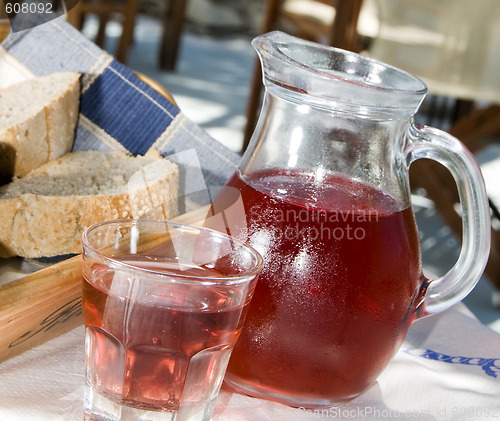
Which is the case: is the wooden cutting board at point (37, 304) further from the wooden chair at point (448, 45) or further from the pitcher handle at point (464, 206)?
the wooden chair at point (448, 45)

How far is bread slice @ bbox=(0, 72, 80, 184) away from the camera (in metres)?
0.81

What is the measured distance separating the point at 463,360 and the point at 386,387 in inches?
4.2

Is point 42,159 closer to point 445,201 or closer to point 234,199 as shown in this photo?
point 234,199

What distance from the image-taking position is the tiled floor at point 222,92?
212cm

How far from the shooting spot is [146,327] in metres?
0.39

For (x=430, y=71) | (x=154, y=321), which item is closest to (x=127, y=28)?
(x=430, y=71)

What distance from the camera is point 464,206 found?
0.50 m

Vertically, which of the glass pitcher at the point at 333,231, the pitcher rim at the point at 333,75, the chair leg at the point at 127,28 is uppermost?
the pitcher rim at the point at 333,75

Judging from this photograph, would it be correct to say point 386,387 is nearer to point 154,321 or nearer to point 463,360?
point 463,360

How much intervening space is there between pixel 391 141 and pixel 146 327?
0.21 meters

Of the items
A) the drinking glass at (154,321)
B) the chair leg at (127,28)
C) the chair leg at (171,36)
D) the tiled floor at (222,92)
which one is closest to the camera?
the drinking glass at (154,321)

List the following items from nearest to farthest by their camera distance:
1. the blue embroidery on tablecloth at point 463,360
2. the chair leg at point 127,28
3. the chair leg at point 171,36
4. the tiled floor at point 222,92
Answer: the blue embroidery on tablecloth at point 463,360
the tiled floor at point 222,92
the chair leg at point 127,28
the chair leg at point 171,36

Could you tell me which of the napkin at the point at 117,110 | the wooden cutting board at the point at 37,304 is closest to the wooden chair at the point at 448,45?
the napkin at the point at 117,110

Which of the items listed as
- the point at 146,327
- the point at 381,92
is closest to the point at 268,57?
the point at 381,92
